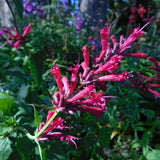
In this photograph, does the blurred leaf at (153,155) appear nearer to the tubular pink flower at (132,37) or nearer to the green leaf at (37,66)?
the tubular pink flower at (132,37)

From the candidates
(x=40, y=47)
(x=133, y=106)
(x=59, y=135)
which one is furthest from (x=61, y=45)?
(x=59, y=135)

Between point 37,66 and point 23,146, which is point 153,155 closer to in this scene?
point 23,146

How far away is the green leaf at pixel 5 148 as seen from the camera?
1.00 m

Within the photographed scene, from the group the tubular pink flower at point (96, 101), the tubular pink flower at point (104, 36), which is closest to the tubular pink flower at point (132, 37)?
the tubular pink flower at point (104, 36)

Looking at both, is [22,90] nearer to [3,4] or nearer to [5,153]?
[5,153]

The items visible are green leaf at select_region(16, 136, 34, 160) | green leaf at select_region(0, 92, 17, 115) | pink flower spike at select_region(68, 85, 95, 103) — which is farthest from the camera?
green leaf at select_region(0, 92, 17, 115)

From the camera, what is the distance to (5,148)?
103 centimetres

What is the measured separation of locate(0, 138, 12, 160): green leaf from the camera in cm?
100

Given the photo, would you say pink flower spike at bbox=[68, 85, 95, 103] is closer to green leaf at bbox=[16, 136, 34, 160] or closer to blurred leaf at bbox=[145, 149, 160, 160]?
green leaf at bbox=[16, 136, 34, 160]

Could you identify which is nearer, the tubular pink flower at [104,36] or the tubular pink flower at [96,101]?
the tubular pink flower at [96,101]

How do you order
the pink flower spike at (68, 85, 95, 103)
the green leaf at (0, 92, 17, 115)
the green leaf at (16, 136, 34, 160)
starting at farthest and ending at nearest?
the green leaf at (0, 92, 17, 115) < the green leaf at (16, 136, 34, 160) < the pink flower spike at (68, 85, 95, 103)

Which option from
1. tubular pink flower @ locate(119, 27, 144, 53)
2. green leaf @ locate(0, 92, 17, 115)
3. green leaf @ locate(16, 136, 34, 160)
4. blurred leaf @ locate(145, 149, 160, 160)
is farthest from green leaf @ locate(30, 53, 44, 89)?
blurred leaf @ locate(145, 149, 160, 160)

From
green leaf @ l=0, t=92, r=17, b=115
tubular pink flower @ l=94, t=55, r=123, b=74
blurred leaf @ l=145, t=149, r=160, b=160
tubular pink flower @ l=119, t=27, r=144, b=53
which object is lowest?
blurred leaf @ l=145, t=149, r=160, b=160

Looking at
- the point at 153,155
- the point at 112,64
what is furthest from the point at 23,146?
the point at 153,155
